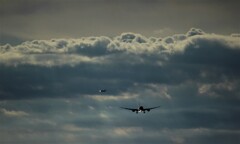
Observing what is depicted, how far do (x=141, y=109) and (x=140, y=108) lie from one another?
0.61 m

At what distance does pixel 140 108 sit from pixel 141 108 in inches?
14.7

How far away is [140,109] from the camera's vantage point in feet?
581

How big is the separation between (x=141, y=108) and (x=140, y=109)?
52cm

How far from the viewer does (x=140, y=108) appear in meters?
177

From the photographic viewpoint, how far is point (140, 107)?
17725cm

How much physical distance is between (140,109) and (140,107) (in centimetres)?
74

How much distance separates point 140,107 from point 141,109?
33.7 inches

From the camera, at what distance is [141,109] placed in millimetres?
176875

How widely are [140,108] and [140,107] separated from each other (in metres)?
0.36

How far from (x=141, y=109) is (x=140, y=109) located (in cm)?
37

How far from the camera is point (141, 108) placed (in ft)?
581

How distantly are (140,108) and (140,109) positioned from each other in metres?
0.42
